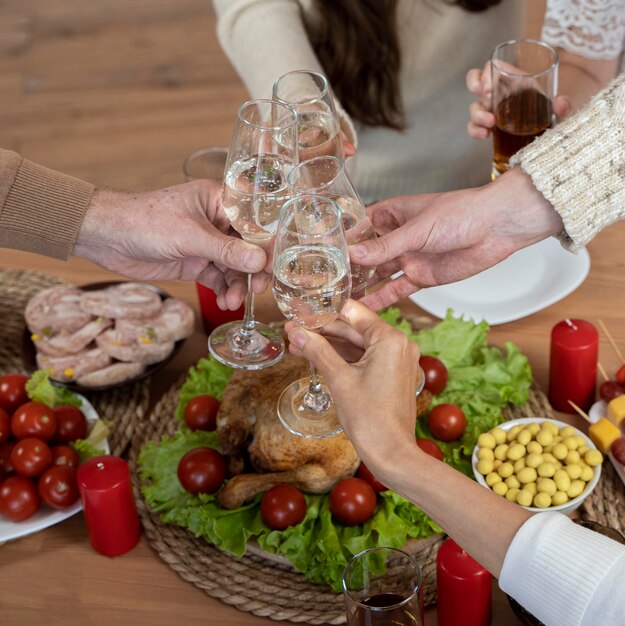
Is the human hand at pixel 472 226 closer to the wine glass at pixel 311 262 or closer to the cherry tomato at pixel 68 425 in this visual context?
the wine glass at pixel 311 262

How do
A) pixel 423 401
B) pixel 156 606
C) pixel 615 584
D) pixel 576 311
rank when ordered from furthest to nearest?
pixel 576 311, pixel 423 401, pixel 156 606, pixel 615 584

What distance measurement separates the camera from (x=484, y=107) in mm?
1762

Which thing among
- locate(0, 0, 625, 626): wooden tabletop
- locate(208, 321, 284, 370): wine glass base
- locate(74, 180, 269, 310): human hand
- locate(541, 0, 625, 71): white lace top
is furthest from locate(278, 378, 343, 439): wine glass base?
locate(541, 0, 625, 71): white lace top

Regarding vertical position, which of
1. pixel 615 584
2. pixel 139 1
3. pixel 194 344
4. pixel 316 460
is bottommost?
pixel 139 1

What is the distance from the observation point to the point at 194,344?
6.03ft

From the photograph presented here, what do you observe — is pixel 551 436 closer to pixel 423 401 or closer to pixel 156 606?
pixel 423 401

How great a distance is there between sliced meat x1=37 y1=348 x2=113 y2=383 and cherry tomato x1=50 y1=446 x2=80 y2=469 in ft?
0.55

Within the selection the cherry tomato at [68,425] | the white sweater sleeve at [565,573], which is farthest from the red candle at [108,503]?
the white sweater sleeve at [565,573]

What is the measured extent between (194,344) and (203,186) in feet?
1.45

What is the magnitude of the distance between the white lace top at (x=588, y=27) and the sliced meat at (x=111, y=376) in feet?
3.62

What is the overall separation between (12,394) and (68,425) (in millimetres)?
117

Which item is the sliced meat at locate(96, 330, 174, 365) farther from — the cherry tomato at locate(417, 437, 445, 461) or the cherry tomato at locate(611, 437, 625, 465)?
the cherry tomato at locate(611, 437, 625, 465)

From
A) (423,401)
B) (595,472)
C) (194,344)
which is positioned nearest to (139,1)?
(194,344)

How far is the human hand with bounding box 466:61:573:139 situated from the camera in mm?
1693
